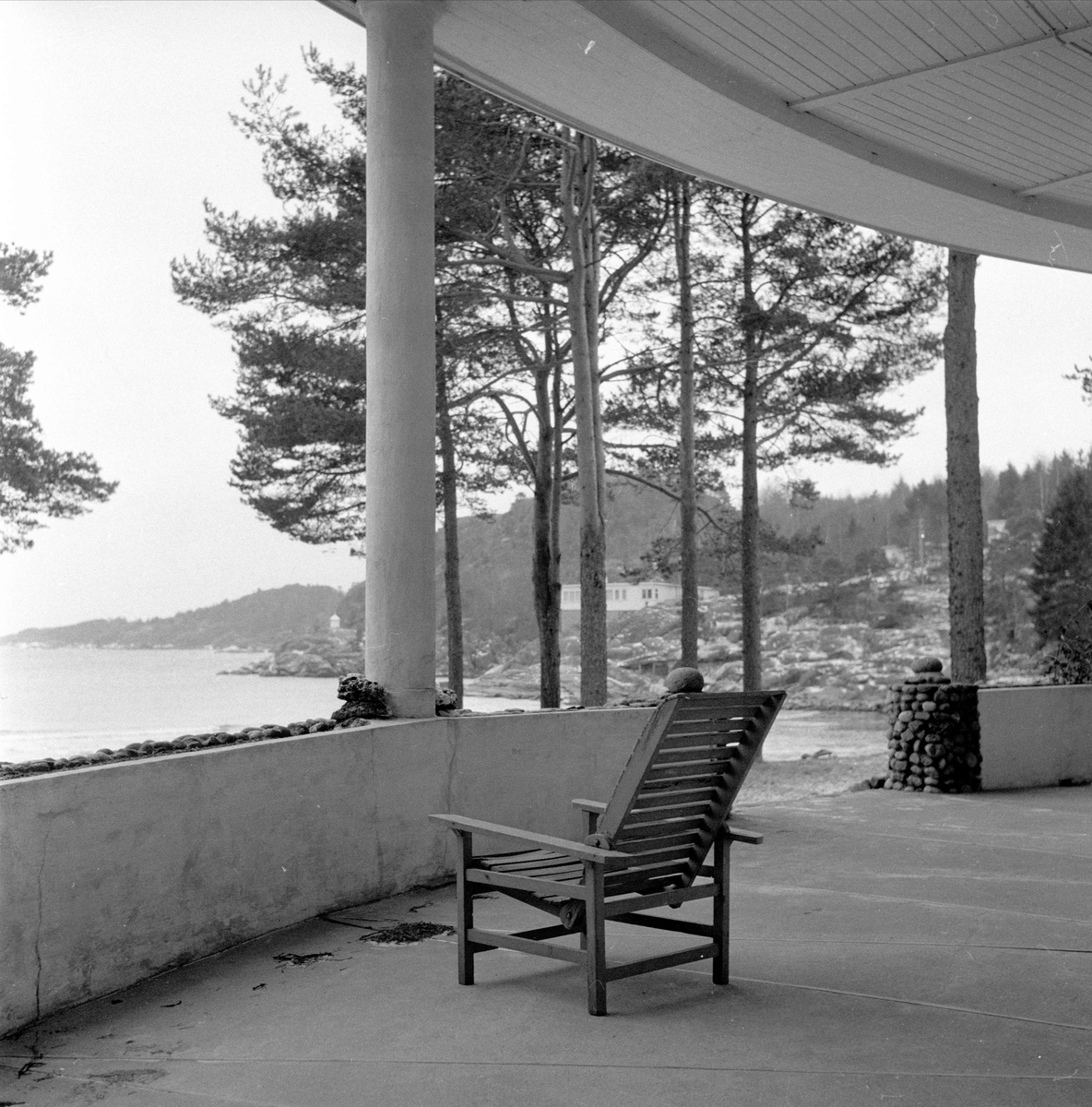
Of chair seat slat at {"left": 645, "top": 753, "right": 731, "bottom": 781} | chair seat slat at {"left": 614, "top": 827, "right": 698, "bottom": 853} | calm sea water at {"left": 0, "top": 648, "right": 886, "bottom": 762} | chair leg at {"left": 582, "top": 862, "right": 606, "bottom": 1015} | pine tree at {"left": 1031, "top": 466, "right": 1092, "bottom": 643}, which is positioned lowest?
calm sea water at {"left": 0, "top": 648, "right": 886, "bottom": 762}

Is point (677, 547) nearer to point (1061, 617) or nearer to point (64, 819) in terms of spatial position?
point (1061, 617)

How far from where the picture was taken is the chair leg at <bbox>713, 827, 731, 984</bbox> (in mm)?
3203

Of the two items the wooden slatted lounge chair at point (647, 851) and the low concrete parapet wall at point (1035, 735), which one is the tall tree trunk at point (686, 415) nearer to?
the low concrete parapet wall at point (1035, 735)

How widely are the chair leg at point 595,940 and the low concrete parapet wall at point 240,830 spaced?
116 cm

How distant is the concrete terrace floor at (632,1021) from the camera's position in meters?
2.46

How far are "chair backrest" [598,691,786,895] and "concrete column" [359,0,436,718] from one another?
5.49ft

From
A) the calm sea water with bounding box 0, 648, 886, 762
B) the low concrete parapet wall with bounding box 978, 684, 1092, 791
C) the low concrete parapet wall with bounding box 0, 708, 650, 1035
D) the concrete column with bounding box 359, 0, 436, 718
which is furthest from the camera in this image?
the calm sea water with bounding box 0, 648, 886, 762

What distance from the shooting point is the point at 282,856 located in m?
3.79

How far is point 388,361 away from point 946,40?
8.83 feet

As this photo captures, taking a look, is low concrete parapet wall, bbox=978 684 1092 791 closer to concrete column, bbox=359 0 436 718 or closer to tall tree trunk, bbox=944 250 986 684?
tall tree trunk, bbox=944 250 986 684

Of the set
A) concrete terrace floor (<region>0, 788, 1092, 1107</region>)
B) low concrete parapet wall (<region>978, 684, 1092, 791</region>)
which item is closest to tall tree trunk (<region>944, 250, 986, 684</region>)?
low concrete parapet wall (<region>978, 684, 1092, 791</region>)

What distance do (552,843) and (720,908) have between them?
549mm

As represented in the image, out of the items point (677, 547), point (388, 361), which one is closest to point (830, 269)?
point (677, 547)

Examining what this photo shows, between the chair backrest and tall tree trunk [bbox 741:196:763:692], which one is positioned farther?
tall tree trunk [bbox 741:196:763:692]
